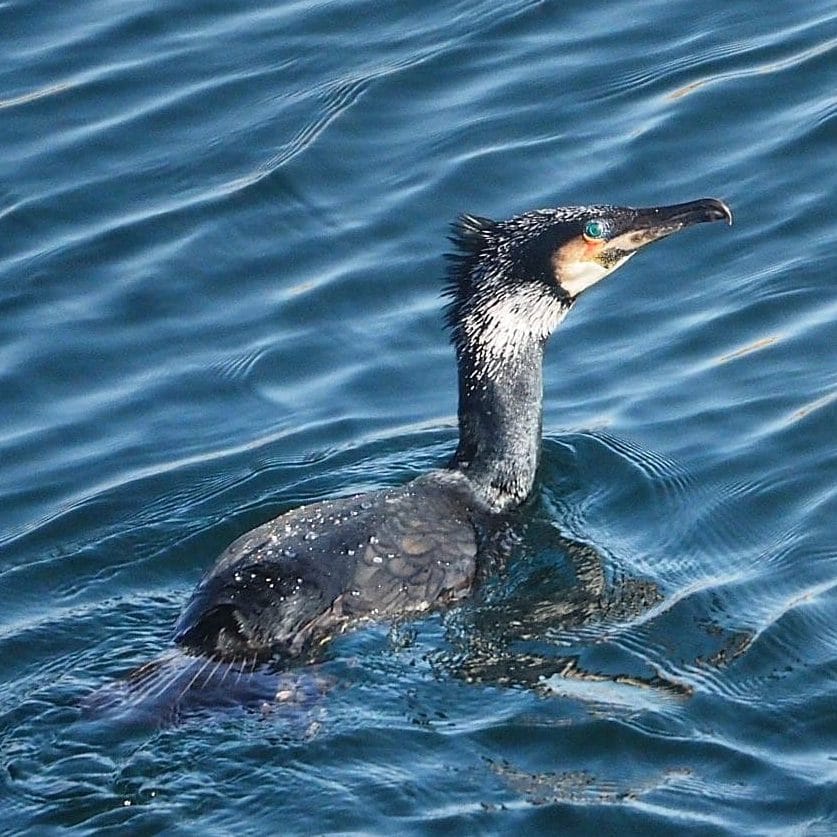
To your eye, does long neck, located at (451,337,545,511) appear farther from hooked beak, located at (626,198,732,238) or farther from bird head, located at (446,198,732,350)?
hooked beak, located at (626,198,732,238)

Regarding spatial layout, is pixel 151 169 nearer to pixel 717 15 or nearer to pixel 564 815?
pixel 717 15

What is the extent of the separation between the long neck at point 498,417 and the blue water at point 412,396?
0.93 ft

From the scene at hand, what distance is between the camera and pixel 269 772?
22.8 ft

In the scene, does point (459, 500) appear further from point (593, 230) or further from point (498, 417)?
point (593, 230)

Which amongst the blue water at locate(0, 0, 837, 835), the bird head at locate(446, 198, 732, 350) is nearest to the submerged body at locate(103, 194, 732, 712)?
the bird head at locate(446, 198, 732, 350)

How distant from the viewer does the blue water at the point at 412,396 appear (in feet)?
22.9

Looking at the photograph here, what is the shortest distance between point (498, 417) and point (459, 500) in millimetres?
461

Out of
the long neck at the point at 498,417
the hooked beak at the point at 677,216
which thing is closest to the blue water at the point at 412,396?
the long neck at the point at 498,417

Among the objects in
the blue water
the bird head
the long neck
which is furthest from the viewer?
the long neck

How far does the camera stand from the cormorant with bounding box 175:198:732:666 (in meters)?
7.72

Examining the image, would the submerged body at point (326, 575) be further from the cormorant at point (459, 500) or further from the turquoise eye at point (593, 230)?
the turquoise eye at point (593, 230)

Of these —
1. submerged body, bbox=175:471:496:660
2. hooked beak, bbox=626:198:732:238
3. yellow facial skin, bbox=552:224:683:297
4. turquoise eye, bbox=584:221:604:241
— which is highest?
turquoise eye, bbox=584:221:604:241

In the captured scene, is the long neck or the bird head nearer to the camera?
the bird head

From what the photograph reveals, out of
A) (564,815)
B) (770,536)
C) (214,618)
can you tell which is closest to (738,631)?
(770,536)
